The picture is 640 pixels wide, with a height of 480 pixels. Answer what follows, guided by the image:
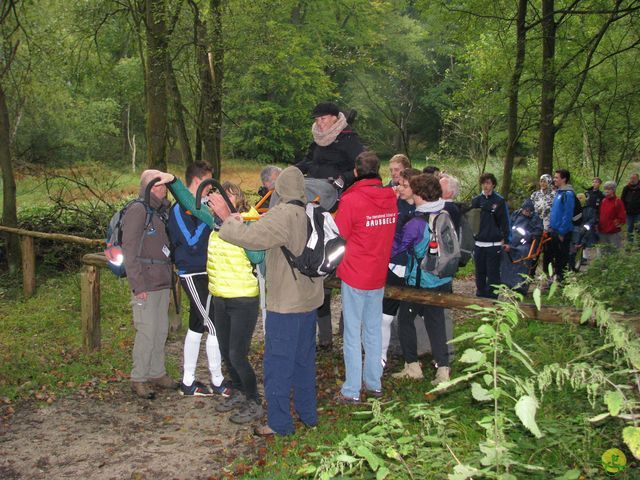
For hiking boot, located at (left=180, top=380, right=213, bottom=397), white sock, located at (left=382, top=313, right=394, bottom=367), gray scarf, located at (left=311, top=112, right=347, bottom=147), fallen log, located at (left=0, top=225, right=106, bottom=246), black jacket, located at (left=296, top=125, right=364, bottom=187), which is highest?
gray scarf, located at (left=311, top=112, right=347, bottom=147)

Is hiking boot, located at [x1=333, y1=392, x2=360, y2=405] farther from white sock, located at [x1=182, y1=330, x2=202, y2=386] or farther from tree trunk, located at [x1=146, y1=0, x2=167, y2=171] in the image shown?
tree trunk, located at [x1=146, y1=0, x2=167, y2=171]

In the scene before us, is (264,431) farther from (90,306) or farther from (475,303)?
(90,306)

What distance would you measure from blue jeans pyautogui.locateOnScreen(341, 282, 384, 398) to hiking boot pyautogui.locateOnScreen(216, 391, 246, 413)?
3.07 ft

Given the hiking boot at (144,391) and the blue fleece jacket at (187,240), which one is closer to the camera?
the blue fleece jacket at (187,240)

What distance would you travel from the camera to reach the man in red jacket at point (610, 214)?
1260 cm

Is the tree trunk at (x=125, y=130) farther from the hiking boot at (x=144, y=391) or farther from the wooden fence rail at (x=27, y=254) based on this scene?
the hiking boot at (x=144, y=391)

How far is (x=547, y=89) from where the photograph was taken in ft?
42.9

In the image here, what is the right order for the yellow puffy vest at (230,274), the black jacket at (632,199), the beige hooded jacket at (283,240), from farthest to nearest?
the black jacket at (632,199) → the yellow puffy vest at (230,274) → the beige hooded jacket at (283,240)

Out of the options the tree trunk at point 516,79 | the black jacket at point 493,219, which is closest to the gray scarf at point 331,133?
the black jacket at point 493,219

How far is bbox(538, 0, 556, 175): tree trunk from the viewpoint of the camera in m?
12.8

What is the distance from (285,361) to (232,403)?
113 centimetres

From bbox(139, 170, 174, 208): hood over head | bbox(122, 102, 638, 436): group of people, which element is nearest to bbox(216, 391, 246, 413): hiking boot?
bbox(122, 102, 638, 436): group of people

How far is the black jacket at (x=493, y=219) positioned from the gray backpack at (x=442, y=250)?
318cm

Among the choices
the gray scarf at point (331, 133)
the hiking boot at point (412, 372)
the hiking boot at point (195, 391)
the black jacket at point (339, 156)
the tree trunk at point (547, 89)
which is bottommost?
the hiking boot at point (195, 391)
